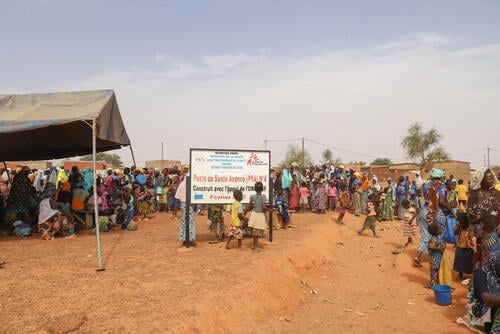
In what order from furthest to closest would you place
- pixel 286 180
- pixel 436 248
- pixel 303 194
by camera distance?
pixel 303 194
pixel 286 180
pixel 436 248

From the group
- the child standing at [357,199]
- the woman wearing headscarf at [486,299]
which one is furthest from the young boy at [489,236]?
the child standing at [357,199]

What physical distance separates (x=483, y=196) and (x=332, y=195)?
10775 millimetres

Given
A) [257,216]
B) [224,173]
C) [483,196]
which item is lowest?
[257,216]

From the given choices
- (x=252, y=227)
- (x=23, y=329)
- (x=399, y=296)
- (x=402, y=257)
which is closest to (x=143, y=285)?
(x=23, y=329)

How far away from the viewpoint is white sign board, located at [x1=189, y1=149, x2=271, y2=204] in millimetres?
8641

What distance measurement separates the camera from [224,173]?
8867 mm

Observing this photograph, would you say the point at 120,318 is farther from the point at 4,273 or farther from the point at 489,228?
the point at 489,228

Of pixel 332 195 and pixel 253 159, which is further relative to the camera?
pixel 332 195

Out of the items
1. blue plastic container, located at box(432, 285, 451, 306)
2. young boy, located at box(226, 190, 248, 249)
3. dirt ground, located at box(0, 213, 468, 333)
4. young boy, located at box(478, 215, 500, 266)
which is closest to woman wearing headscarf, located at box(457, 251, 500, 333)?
dirt ground, located at box(0, 213, 468, 333)

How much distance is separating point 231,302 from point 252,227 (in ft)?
10.2

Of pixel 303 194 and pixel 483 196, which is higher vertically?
pixel 483 196

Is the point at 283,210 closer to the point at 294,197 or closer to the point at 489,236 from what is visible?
the point at 294,197

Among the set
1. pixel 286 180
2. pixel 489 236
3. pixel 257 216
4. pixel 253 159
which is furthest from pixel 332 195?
pixel 489 236

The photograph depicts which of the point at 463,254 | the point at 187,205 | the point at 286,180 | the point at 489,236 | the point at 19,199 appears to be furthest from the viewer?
the point at 286,180
